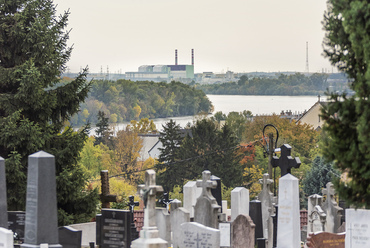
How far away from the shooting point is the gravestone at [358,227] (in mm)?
12602

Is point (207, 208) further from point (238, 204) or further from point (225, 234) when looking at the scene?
point (238, 204)

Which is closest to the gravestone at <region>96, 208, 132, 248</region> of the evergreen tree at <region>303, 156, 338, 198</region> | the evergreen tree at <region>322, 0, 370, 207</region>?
the evergreen tree at <region>322, 0, 370, 207</region>

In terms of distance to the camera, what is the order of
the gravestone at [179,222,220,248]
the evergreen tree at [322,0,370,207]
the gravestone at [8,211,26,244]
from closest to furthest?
the evergreen tree at [322,0,370,207] → the gravestone at [179,222,220,248] → the gravestone at [8,211,26,244]

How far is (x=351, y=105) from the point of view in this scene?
912 cm

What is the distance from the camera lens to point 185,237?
13109 mm

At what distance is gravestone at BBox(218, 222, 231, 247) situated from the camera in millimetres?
14906

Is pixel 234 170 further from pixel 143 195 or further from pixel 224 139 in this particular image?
pixel 143 195

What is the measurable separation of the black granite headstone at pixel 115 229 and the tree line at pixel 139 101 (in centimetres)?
11346

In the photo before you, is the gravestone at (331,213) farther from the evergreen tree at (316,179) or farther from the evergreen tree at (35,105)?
the evergreen tree at (316,179)

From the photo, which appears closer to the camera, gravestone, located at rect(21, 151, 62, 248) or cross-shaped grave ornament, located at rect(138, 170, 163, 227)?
gravestone, located at rect(21, 151, 62, 248)

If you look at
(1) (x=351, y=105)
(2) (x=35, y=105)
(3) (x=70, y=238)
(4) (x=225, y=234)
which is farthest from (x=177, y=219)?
(1) (x=351, y=105)

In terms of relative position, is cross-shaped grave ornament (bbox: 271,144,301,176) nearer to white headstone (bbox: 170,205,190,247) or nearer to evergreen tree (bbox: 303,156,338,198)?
white headstone (bbox: 170,205,190,247)

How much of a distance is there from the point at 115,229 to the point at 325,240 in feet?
13.8

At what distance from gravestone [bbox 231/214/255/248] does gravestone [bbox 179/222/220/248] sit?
6.88 feet
